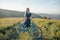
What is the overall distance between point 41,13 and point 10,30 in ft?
2.25

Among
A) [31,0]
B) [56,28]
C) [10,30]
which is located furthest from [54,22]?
[10,30]

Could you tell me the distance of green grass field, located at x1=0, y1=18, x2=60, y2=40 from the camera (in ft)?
11.3

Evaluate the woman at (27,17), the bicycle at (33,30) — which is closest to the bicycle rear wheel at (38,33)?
the bicycle at (33,30)

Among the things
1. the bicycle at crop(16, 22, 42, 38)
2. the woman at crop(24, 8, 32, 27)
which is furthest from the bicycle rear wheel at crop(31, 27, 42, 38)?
the woman at crop(24, 8, 32, 27)

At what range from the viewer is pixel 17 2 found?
3541 mm

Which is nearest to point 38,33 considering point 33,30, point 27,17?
point 33,30

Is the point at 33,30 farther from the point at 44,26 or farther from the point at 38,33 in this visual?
the point at 44,26

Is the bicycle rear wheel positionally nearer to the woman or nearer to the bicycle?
the bicycle

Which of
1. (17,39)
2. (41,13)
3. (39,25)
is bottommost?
(17,39)

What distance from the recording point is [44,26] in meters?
3.54

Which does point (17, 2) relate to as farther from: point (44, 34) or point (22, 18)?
point (44, 34)

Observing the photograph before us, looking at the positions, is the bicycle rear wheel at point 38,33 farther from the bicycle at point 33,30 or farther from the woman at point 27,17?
the woman at point 27,17

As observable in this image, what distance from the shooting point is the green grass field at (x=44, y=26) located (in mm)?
3459

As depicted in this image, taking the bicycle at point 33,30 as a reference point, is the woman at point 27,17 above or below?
above
